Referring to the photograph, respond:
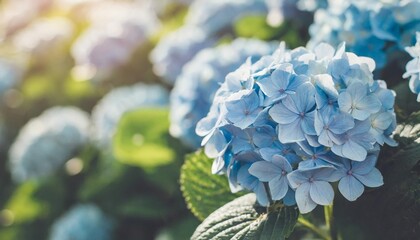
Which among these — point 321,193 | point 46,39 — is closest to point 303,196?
point 321,193

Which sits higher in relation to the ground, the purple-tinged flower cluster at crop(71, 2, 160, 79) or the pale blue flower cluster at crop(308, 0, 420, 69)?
the pale blue flower cluster at crop(308, 0, 420, 69)

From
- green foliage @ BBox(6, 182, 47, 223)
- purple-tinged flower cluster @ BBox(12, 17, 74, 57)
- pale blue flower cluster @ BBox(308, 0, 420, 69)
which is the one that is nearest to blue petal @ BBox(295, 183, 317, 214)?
pale blue flower cluster @ BBox(308, 0, 420, 69)

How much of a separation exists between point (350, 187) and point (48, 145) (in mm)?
1452

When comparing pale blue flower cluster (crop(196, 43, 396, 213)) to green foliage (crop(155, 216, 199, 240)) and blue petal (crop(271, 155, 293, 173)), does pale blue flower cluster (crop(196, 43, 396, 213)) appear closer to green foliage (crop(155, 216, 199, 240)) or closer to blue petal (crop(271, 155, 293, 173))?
blue petal (crop(271, 155, 293, 173))

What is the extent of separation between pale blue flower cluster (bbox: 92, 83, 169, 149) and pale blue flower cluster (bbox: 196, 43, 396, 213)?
1.00 meters

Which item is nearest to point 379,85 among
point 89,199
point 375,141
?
point 375,141

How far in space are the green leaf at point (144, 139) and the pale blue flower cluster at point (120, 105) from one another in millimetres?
141

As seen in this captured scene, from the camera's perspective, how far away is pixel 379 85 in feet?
2.90

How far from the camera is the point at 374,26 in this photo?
111cm

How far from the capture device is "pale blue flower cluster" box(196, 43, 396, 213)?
800mm

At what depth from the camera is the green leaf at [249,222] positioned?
841 millimetres

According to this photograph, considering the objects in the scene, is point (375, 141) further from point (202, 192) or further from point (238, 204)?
point (202, 192)

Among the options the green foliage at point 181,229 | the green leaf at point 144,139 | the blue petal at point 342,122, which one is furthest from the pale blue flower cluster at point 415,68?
the green leaf at point 144,139

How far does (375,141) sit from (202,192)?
328 millimetres
